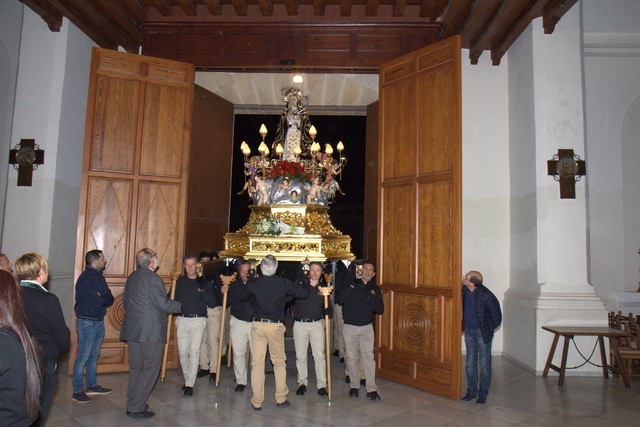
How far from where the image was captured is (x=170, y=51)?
308 inches

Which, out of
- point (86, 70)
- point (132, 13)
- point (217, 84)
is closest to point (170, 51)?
point (132, 13)

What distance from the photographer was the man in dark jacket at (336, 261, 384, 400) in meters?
5.53

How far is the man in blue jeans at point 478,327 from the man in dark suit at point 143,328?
3.28 m

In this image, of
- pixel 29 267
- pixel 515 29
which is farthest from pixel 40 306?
pixel 515 29

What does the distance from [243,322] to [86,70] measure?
5.22 meters

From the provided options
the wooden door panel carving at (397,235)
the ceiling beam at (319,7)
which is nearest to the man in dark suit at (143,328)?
the wooden door panel carving at (397,235)

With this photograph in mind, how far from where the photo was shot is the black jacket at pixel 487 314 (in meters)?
5.38

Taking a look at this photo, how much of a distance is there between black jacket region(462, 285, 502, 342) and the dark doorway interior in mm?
5646

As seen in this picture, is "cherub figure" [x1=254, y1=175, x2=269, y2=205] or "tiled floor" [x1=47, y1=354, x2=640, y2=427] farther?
"cherub figure" [x1=254, y1=175, x2=269, y2=205]

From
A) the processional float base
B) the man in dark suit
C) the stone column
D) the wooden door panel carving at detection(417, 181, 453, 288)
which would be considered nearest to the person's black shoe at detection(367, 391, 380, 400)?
the wooden door panel carving at detection(417, 181, 453, 288)

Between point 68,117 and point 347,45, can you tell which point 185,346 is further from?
point 347,45

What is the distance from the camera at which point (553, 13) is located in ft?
22.5

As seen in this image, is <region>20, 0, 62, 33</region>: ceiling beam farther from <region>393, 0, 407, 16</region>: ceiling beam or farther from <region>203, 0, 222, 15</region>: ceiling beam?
<region>393, 0, 407, 16</region>: ceiling beam

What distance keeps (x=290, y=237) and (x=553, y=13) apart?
5050mm
